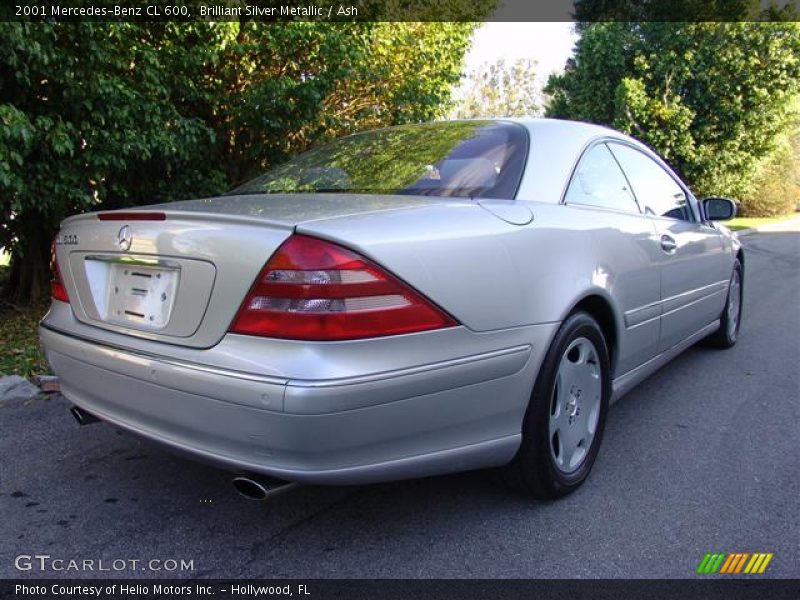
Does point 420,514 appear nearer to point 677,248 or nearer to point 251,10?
point 677,248

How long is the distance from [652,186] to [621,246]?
41.4 inches

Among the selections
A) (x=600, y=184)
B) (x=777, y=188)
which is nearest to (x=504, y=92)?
(x=777, y=188)

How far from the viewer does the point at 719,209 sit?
4.57 m

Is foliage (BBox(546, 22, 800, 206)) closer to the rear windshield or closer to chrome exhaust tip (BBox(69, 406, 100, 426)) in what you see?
the rear windshield

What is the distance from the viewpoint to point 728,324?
16.8ft

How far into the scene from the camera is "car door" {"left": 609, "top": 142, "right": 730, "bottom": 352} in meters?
3.55

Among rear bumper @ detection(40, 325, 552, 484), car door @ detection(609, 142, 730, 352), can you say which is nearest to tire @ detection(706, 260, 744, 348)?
car door @ detection(609, 142, 730, 352)

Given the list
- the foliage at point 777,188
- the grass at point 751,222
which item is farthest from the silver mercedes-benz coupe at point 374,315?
the foliage at point 777,188

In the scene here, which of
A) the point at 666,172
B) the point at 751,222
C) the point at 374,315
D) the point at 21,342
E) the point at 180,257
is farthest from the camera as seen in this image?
the point at 751,222

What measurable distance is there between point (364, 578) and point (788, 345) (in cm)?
469

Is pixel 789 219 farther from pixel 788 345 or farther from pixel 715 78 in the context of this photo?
pixel 788 345

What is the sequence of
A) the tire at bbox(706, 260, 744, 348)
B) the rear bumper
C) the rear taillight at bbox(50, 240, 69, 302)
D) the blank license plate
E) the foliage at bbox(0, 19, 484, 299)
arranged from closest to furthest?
1. the rear bumper
2. the blank license plate
3. the rear taillight at bbox(50, 240, 69, 302)
4. the foliage at bbox(0, 19, 484, 299)
5. the tire at bbox(706, 260, 744, 348)

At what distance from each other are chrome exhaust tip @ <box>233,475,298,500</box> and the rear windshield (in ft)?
3.97
